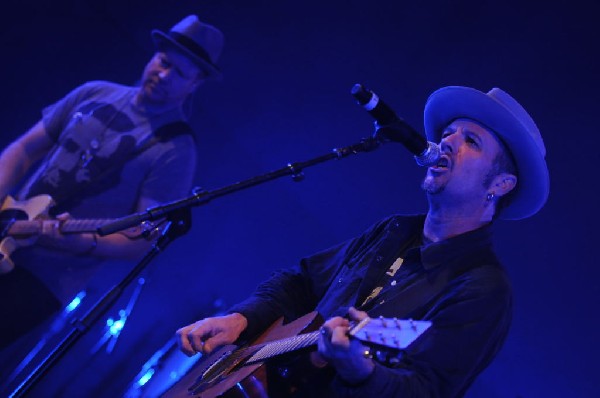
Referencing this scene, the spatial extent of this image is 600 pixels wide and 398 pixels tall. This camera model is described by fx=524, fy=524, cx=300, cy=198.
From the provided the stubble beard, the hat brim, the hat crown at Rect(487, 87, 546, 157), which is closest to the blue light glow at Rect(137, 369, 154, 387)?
the hat brim

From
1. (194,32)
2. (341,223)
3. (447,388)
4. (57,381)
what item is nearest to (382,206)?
(341,223)

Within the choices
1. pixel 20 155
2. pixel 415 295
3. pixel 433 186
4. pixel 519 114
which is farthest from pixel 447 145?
pixel 20 155

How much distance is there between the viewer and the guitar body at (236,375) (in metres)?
1.66

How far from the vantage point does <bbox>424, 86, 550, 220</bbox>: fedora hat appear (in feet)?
7.41

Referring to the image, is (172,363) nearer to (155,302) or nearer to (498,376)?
(155,302)

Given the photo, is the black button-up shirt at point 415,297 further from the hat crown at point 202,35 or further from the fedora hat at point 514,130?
the hat crown at point 202,35

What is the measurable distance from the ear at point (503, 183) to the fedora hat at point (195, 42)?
1.92m

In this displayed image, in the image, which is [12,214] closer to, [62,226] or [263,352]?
[62,226]

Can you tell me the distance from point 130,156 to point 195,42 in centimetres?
85

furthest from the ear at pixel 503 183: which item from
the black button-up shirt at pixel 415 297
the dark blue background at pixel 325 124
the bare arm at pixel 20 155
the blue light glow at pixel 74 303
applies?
the blue light glow at pixel 74 303

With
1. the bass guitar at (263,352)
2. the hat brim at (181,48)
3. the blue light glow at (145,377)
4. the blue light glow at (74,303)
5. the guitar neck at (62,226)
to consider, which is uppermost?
the hat brim at (181,48)

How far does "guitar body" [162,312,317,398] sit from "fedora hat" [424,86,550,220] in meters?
1.19

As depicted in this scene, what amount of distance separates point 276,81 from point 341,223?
137 cm

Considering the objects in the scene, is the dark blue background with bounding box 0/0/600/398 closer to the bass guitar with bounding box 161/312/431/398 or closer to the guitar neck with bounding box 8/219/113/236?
the guitar neck with bounding box 8/219/113/236
